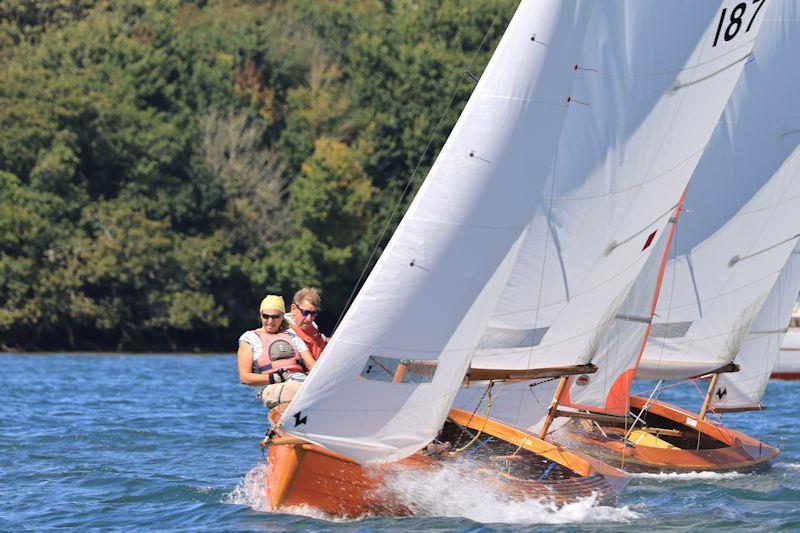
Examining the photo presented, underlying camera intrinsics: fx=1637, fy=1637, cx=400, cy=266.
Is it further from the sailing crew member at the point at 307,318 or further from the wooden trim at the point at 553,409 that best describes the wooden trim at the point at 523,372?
the sailing crew member at the point at 307,318

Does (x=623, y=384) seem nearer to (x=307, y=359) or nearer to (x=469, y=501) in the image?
(x=469, y=501)

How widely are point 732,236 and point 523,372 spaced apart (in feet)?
20.8

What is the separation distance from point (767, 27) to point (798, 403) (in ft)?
46.7

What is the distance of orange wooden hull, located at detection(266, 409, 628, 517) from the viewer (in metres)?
13.8

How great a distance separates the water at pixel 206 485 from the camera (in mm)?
14172

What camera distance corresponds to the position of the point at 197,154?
2184 inches

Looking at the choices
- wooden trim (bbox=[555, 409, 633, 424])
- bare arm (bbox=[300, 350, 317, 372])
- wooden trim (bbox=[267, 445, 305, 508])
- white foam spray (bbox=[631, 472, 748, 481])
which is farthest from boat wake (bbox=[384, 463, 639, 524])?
white foam spray (bbox=[631, 472, 748, 481])

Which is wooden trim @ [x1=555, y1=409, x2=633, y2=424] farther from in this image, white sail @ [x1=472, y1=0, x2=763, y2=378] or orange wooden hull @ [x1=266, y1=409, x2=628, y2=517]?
orange wooden hull @ [x1=266, y1=409, x2=628, y2=517]

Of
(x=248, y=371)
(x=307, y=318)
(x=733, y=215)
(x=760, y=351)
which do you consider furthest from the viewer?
(x=760, y=351)

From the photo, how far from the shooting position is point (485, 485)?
1441cm

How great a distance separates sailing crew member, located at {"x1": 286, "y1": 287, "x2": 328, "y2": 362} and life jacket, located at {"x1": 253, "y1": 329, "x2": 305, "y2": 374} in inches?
11.4

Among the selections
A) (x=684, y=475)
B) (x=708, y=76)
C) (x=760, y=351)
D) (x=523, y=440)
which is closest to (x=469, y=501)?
(x=523, y=440)

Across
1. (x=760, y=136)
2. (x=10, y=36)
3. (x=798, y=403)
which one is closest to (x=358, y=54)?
(x=10, y=36)

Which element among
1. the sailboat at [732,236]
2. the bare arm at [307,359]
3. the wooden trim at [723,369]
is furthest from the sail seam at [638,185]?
the wooden trim at [723,369]
